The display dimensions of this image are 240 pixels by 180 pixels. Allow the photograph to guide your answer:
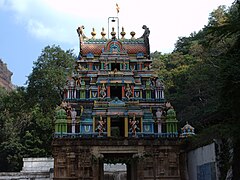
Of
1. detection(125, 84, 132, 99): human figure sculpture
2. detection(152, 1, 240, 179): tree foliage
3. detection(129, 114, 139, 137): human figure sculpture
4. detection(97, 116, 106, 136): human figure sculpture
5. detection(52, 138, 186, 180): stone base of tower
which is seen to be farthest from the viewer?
detection(125, 84, 132, 99): human figure sculpture

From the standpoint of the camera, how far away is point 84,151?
18.3 metres

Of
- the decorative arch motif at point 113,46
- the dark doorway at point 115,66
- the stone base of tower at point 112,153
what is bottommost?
the stone base of tower at point 112,153

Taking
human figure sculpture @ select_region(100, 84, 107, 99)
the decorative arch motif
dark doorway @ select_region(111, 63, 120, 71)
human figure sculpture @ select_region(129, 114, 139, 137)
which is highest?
the decorative arch motif

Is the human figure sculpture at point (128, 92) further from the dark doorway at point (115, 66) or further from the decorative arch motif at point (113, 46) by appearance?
the decorative arch motif at point (113, 46)

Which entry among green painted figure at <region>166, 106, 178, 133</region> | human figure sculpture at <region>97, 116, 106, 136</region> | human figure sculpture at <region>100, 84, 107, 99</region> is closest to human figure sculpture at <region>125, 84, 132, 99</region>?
human figure sculpture at <region>100, 84, 107, 99</region>

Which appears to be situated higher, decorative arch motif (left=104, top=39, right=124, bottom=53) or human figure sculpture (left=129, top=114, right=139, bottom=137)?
decorative arch motif (left=104, top=39, right=124, bottom=53)

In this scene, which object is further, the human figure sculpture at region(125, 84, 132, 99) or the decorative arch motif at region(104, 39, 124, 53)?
the decorative arch motif at region(104, 39, 124, 53)

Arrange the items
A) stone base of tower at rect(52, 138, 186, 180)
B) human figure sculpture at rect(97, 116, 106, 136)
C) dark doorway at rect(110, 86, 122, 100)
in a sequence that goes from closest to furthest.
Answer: stone base of tower at rect(52, 138, 186, 180), human figure sculpture at rect(97, 116, 106, 136), dark doorway at rect(110, 86, 122, 100)

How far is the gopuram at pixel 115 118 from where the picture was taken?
1830 cm

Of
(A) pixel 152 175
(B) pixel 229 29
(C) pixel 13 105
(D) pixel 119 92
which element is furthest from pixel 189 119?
(B) pixel 229 29

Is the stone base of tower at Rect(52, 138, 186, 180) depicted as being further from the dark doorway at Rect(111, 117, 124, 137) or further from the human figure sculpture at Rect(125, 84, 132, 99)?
the human figure sculpture at Rect(125, 84, 132, 99)

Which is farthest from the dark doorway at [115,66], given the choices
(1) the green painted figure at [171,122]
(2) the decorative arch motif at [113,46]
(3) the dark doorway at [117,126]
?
(1) the green painted figure at [171,122]

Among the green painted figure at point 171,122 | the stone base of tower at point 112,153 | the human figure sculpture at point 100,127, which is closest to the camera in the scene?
the stone base of tower at point 112,153

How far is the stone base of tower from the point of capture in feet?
59.8
